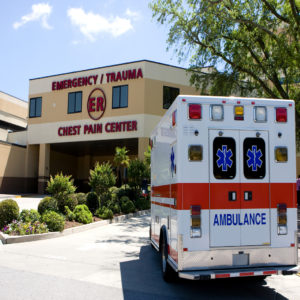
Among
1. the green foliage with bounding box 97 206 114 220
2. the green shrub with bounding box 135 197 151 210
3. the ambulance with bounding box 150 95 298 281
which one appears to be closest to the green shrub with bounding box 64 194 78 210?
the green foliage with bounding box 97 206 114 220

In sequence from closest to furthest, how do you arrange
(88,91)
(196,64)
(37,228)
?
(37,228) < (196,64) < (88,91)

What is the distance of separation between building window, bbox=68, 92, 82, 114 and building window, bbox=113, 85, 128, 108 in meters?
3.64

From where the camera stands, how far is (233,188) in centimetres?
538

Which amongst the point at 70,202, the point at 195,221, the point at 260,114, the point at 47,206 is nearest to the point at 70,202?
the point at 70,202

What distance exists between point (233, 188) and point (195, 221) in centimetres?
78

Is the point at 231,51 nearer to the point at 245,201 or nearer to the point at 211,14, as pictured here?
the point at 211,14

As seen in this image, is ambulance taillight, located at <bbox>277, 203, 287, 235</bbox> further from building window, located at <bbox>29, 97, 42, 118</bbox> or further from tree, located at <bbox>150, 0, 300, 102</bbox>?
building window, located at <bbox>29, 97, 42, 118</bbox>

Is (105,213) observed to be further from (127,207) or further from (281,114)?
(281,114)

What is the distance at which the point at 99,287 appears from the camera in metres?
5.97

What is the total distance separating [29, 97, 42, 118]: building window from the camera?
33188 mm

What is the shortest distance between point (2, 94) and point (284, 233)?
149 feet

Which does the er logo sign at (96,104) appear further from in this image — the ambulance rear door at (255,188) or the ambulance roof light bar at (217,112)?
the ambulance rear door at (255,188)

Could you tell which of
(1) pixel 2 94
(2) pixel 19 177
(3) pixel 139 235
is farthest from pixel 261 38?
(1) pixel 2 94

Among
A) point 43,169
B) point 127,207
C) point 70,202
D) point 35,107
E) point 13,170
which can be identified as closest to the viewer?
point 70,202
